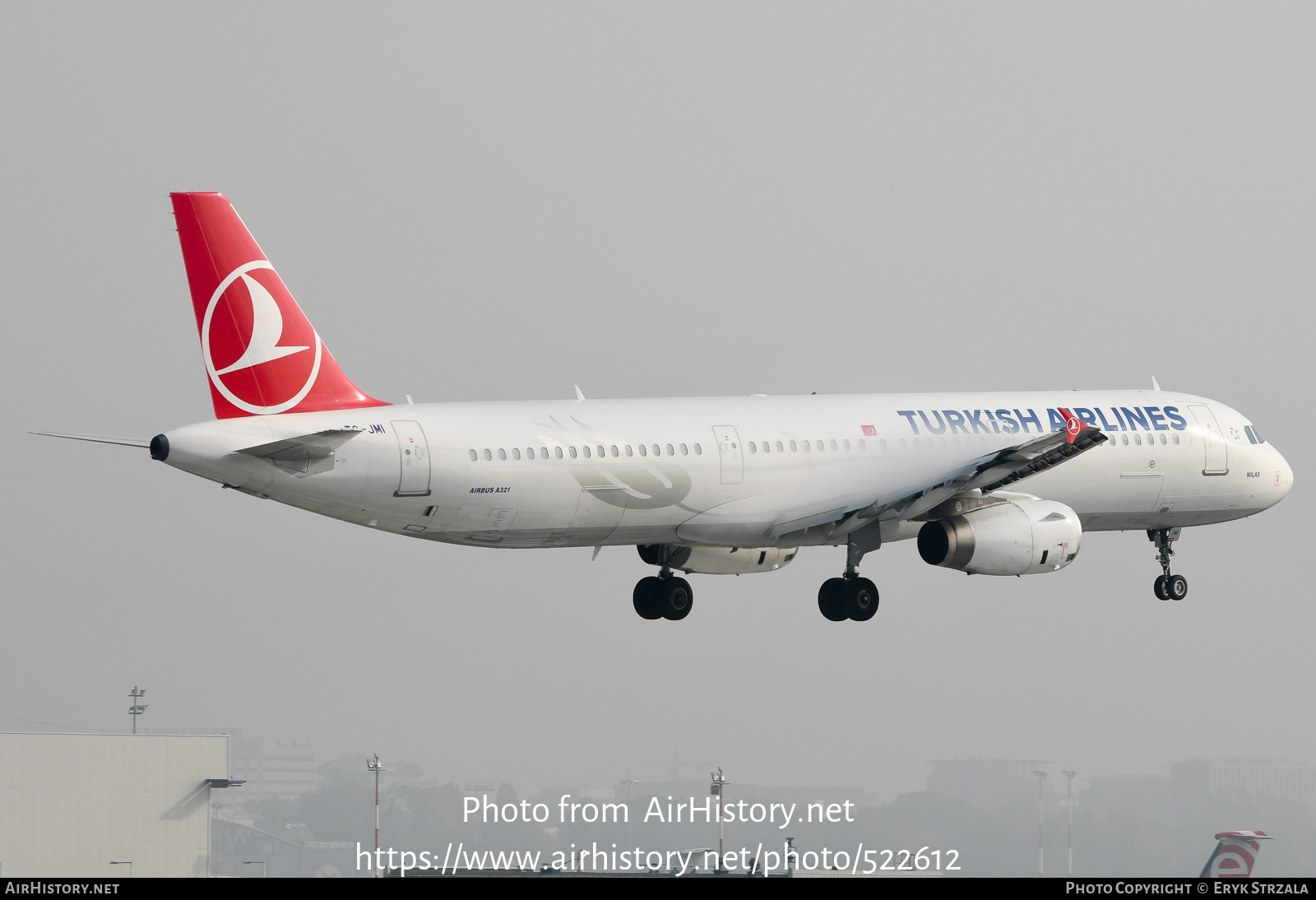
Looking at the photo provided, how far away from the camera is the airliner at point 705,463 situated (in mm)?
38500

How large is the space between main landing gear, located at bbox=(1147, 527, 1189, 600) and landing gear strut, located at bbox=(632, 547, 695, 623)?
45.2 ft

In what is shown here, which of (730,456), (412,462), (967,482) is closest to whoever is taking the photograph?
(412,462)

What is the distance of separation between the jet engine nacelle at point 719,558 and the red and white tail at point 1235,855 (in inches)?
755

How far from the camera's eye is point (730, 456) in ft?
143

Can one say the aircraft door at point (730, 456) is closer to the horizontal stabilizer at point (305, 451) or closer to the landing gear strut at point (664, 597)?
the landing gear strut at point (664, 597)

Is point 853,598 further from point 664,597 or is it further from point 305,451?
point 305,451

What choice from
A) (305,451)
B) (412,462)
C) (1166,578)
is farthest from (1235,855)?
(305,451)

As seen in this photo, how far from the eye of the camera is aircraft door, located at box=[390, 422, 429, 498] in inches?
1531

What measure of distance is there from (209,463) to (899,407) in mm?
18311

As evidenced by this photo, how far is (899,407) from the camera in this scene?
4656 centimetres

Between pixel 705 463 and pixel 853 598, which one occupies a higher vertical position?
pixel 705 463

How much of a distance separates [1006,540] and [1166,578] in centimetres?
1011
